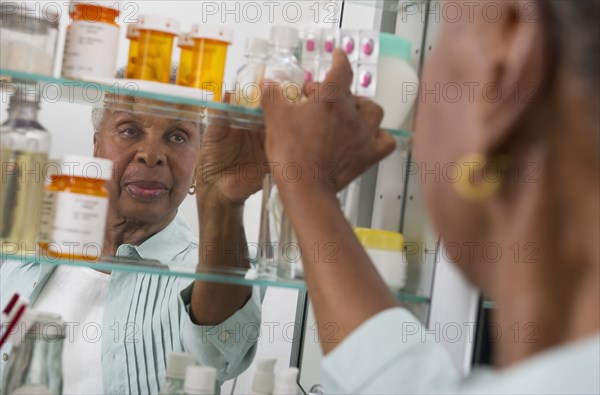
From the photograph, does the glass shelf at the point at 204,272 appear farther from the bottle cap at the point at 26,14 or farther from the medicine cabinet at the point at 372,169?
the bottle cap at the point at 26,14

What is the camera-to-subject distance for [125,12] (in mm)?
1234

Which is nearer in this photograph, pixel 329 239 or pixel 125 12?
pixel 329 239

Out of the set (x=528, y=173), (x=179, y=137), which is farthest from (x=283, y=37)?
(x=528, y=173)

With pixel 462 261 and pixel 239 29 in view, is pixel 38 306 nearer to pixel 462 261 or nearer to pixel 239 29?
pixel 239 29

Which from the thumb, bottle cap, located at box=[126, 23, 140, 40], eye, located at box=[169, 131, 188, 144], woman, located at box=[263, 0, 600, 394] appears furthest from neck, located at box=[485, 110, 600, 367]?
eye, located at box=[169, 131, 188, 144]

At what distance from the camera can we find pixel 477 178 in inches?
19.4

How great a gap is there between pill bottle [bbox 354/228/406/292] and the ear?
21.4 inches

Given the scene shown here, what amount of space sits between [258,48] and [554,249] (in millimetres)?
577

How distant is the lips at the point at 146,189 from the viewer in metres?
1.18

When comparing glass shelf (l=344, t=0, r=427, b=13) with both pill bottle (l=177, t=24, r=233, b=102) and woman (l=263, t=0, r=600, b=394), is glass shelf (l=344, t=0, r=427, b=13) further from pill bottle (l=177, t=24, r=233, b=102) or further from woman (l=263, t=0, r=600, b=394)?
woman (l=263, t=0, r=600, b=394)

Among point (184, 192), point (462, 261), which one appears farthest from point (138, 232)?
point (462, 261)

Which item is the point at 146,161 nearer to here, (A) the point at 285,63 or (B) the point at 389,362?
(A) the point at 285,63

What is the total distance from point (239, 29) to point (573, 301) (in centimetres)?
86

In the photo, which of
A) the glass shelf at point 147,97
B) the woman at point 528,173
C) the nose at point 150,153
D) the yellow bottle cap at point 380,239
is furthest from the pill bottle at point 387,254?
the woman at point 528,173
